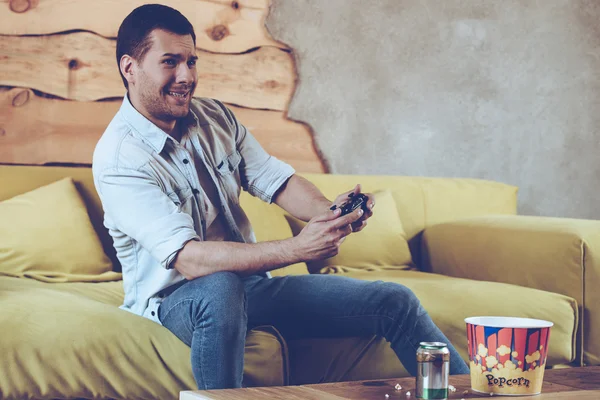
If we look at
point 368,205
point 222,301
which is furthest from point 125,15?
point 222,301

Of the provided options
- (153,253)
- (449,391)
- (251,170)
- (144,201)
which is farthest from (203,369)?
(251,170)

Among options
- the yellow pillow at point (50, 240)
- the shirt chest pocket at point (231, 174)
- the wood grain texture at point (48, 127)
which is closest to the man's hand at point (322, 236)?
the shirt chest pocket at point (231, 174)

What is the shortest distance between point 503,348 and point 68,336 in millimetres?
912

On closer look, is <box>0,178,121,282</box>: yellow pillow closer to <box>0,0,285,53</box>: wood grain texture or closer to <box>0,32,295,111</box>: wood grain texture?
<box>0,32,295,111</box>: wood grain texture

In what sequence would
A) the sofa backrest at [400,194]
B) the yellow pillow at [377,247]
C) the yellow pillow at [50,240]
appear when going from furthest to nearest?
1. the yellow pillow at [377,247]
2. the sofa backrest at [400,194]
3. the yellow pillow at [50,240]

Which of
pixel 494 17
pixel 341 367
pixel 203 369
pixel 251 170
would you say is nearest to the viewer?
pixel 203 369

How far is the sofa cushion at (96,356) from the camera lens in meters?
1.53

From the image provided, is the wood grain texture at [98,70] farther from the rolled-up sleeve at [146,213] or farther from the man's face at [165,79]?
the rolled-up sleeve at [146,213]

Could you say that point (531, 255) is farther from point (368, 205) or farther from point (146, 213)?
point (146, 213)

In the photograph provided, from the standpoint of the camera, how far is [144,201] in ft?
5.36

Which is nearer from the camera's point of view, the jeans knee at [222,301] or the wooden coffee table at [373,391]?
the wooden coffee table at [373,391]

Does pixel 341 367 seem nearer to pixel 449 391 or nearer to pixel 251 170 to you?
pixel 251 170

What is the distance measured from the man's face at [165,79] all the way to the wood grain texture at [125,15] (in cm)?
96

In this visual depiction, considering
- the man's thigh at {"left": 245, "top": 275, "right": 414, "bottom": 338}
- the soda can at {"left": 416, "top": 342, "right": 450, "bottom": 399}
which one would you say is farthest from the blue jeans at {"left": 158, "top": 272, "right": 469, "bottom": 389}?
the soda can at {"left": 416, "top": 342, "right": 450, "bottom": 399}
